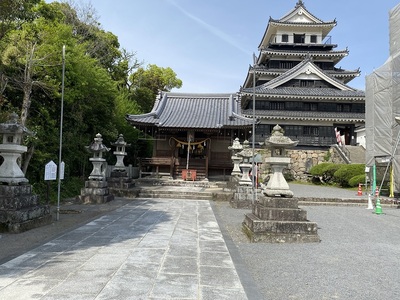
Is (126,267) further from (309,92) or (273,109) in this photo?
(309,92)

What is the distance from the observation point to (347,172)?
67.4 feet

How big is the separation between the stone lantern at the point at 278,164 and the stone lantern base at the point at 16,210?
5600 mm

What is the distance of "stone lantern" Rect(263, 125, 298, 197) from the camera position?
696cm

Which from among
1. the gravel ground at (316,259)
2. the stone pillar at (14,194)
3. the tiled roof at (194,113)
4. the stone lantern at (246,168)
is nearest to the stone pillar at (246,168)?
the stone lantern at (246,168)

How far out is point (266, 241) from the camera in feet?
21.3

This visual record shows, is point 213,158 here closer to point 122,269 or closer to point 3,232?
point 3,232

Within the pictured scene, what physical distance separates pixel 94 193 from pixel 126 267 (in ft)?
26.9

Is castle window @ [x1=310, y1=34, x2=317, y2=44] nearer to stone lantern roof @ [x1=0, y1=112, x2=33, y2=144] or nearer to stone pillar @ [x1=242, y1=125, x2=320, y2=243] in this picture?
stone pillar @ [x1=242, y1=125, x2=320, y2=243]

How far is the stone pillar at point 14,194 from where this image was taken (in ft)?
22.1

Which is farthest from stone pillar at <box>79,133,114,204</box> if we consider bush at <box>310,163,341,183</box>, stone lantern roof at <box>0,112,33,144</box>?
bush at <box>310,163,341,183</box>

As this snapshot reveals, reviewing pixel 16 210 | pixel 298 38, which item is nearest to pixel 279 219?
pixel 16 210

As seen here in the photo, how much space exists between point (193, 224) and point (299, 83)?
85.3ft

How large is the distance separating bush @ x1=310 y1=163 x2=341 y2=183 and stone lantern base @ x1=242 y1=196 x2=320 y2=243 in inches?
674

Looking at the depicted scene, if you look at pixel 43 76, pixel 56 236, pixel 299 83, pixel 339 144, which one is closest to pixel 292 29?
pixel 299 83
